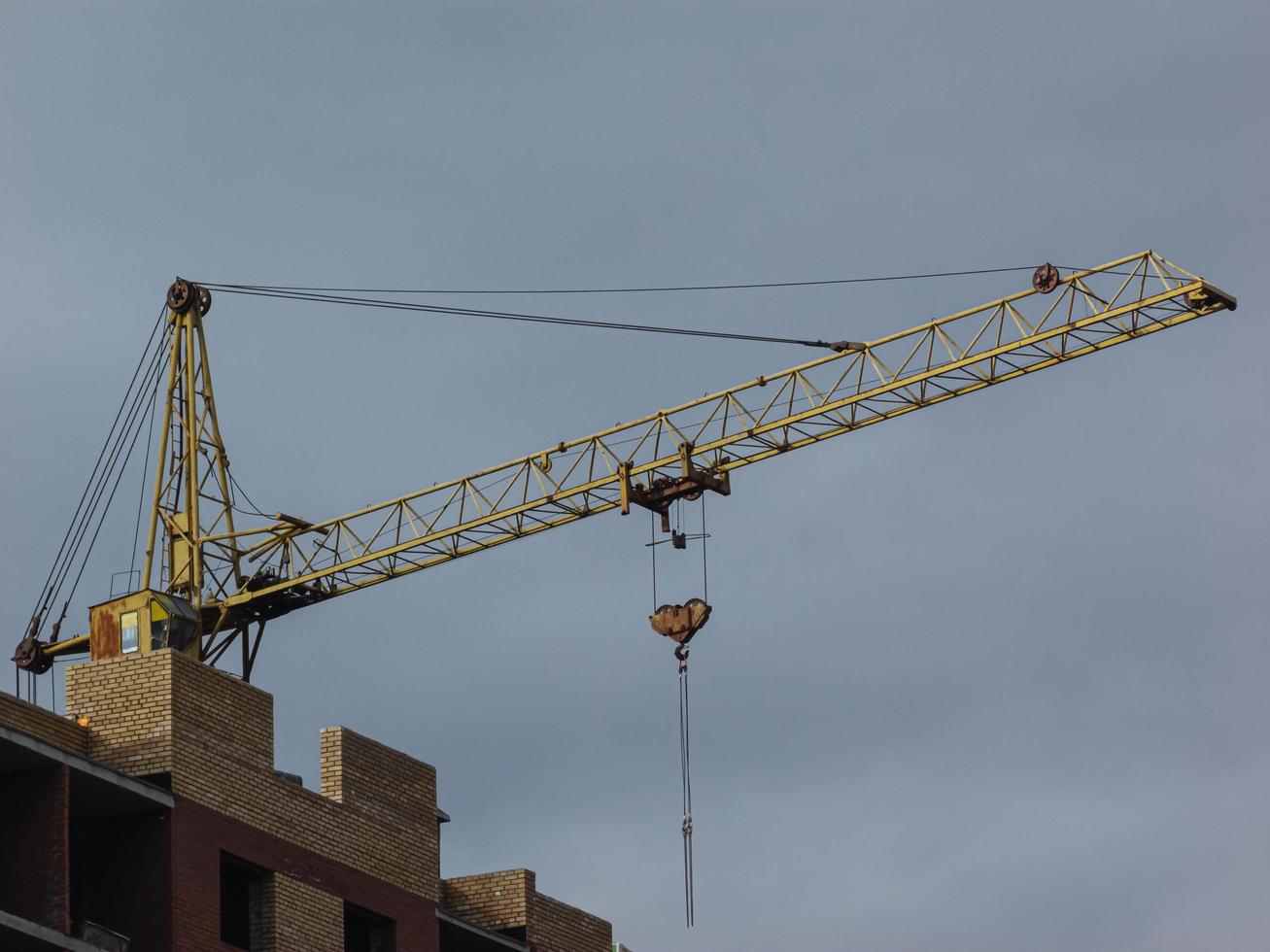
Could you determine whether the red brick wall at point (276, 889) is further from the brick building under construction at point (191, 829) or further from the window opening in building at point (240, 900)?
the window opening in building at point (240, 900)

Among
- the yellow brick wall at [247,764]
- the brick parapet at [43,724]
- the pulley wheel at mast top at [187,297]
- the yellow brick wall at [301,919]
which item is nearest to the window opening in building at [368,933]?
the yellow brick wall at [247,764]

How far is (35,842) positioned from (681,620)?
31936mm

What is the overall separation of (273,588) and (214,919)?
4977 centimetres

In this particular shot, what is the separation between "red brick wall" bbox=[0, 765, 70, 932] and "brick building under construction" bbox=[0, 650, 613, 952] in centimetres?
2

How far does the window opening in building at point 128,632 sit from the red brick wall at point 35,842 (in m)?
43.6

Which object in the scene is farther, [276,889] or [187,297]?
[187,297]

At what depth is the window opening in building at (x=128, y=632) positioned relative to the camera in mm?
89562

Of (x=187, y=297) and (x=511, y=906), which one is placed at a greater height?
(x=187, y=297)

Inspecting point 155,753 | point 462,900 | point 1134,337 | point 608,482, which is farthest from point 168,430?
point 155,753

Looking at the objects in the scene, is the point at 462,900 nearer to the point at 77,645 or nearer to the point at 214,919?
the point at 214,919

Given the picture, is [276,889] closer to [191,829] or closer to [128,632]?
[191,829]

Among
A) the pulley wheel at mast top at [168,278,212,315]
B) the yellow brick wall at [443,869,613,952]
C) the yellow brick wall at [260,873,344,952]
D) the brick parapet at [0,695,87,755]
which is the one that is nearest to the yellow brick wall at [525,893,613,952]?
the yellow brick wall at [443,869,613,952]

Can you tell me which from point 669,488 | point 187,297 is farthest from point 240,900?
point 187,297

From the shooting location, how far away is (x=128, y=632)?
295 ft
